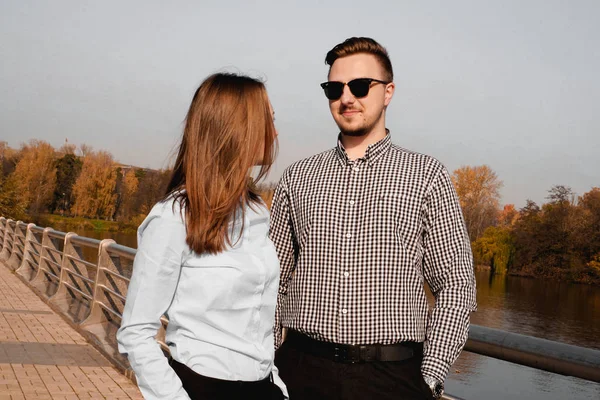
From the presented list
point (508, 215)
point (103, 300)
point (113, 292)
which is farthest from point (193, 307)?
point (508, 215)

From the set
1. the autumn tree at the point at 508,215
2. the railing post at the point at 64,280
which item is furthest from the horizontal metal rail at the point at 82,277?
the autumn tree at the point at 508,215

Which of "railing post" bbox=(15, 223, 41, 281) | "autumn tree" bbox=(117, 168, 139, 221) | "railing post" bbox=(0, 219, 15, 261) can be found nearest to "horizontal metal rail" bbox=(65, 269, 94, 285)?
"railing post" bbox=(15, 223, 41, 281)

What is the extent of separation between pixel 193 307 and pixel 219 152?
399 mm

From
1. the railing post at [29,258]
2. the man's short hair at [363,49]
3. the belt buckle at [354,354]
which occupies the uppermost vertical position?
the man's short hair at [363,49]

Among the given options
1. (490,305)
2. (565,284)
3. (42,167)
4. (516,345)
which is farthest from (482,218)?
(516,345)

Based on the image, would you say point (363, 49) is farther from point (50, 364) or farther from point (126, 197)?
point (126, 197)

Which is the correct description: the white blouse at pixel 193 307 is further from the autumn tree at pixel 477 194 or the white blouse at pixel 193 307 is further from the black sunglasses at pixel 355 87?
the autumn tree at pixel 477 194

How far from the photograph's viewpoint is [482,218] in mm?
81125

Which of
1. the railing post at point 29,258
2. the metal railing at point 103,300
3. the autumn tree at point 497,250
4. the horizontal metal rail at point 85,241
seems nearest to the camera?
the metal railing at point 103,300

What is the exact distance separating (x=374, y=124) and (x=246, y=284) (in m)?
0.97

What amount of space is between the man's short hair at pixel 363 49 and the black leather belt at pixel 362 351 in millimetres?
979

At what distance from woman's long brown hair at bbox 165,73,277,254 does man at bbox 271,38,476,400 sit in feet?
1.91

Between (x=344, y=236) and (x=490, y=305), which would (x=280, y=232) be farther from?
(x=490, y=305)

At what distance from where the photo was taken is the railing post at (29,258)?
1211 centimetres
